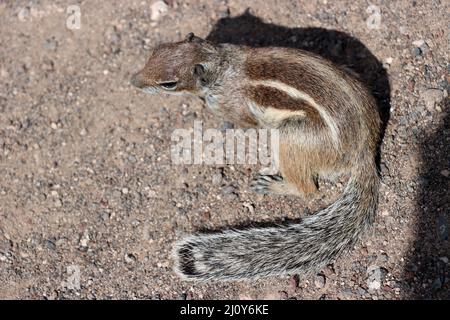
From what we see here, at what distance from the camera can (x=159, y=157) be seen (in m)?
4.55

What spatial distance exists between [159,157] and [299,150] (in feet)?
3.94

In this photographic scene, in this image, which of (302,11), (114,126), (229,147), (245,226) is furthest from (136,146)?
(302,11)

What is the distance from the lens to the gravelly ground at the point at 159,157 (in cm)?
407

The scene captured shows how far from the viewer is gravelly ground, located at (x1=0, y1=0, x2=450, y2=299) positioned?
13.4ft

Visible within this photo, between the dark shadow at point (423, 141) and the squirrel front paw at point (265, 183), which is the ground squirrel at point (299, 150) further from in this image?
the dark shadow at point (423, 141)

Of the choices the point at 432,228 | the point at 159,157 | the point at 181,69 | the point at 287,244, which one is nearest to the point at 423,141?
the point at 432,228

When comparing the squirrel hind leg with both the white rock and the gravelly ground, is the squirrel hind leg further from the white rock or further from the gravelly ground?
the white rock

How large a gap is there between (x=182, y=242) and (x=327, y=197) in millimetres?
1104

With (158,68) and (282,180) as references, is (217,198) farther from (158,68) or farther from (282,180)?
(158,68)

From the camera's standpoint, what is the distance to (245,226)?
4.24 m

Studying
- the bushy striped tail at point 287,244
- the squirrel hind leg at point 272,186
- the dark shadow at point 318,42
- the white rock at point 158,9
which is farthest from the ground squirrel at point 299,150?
the white rock at point 158,9

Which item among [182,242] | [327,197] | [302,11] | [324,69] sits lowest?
[182,242]

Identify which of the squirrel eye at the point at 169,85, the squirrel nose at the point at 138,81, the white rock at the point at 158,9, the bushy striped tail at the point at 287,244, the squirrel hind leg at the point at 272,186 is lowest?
the bushy striped tail at the point at 287,244

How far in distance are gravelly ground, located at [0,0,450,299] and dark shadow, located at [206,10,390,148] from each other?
1 cm
